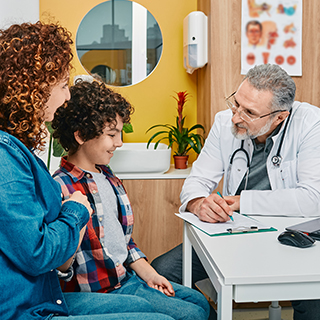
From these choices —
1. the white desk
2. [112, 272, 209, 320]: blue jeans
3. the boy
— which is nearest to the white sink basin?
the boy

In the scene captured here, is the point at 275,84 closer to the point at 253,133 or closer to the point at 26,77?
the point at 253,133

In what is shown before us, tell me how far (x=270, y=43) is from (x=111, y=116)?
1.33m

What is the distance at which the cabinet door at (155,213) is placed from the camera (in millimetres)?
2098

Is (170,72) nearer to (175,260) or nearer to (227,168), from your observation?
(227,168)

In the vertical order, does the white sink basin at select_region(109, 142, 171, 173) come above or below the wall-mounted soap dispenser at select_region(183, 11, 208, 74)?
below

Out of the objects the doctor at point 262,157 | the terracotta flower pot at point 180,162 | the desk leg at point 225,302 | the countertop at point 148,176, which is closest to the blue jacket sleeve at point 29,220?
the desk leg at point 225,302

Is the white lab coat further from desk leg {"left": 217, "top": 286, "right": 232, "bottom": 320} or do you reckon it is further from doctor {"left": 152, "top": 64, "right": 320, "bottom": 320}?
desk leg {"left": 217, "top": 286, "right": 232, "bottom": 320}

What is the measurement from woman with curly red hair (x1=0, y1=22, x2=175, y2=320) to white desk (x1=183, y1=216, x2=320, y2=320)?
0.65 ft

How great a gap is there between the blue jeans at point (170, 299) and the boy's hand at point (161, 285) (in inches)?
1.0

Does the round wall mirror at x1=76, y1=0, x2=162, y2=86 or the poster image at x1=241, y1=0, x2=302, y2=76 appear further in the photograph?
the round wall mirror at x1=76, y1=0, x2=162, y2=86

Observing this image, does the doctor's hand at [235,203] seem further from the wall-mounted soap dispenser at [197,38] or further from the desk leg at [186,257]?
the wall-mounted soap dispenser at [197,38]

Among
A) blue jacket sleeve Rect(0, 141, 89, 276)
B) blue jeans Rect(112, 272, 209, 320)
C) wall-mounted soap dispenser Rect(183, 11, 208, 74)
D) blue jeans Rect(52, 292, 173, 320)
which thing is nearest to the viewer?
blue jacket sleeve Rect(0, 141, 89, 276)

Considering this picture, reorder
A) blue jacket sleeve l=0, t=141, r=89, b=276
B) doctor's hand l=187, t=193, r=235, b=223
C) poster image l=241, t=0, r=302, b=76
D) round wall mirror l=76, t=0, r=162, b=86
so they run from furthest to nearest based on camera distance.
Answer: round wall mirror l=76, t=0, r=162, b=86 → poster image l=241, t=0, r=302, b=76 → doctor's hand l=187, t=193, r=235, b=223 → blue jacket sleeve l=0, t=141, r=89, b=276

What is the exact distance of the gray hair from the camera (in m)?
1.61
